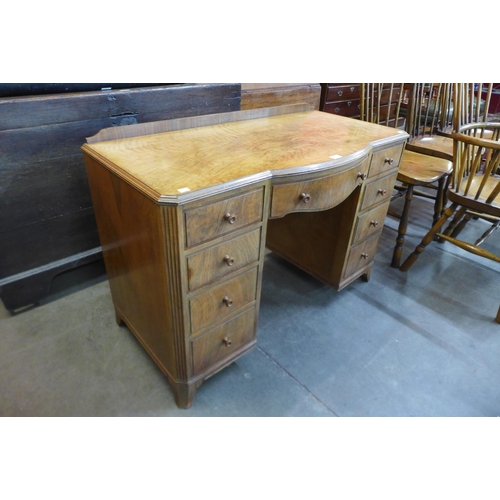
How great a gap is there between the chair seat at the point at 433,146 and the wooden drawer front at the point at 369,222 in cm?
79

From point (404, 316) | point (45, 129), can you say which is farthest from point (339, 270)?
point (45, 129)

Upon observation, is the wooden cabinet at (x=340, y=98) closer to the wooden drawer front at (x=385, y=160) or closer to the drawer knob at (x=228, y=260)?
the wooden drawer front at (x=385, y=160)

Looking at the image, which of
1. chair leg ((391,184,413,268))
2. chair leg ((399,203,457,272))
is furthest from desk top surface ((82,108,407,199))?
chair leg ((399,203,457,272))

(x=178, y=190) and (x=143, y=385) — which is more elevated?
(x=178, y=190)

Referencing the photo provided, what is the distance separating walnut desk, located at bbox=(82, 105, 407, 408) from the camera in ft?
3.26

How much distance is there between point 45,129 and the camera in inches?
54.8

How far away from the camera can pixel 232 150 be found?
48.7 inches

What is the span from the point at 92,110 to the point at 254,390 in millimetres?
1258

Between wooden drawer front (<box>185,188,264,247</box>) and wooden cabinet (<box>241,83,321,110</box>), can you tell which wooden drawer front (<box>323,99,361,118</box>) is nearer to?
wooden cabinet (<box>241,83,321,110</box>)

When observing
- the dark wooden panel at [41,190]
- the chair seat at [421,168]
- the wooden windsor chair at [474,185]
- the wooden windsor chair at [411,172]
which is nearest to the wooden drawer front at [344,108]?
the wooden windsor chair at [411,172]

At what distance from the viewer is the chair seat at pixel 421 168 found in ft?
6.41

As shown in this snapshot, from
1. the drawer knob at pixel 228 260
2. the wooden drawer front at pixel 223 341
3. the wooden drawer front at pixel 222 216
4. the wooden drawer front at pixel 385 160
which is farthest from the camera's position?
the wooden drawer front at pixel 385 160

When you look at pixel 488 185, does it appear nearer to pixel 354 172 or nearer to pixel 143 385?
A: pixel 354 172
